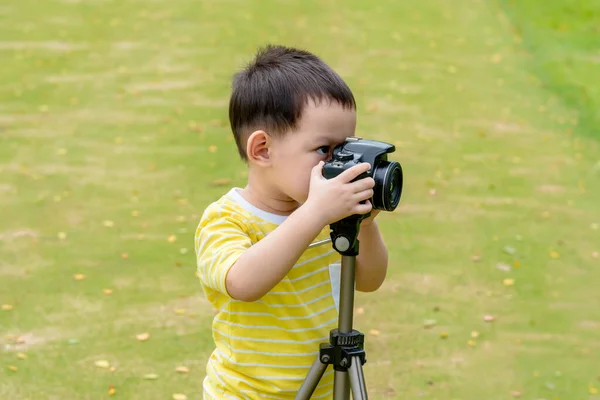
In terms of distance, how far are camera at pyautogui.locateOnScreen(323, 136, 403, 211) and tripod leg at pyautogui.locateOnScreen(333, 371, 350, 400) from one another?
0.44m

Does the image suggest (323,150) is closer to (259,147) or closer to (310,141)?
(310,141)

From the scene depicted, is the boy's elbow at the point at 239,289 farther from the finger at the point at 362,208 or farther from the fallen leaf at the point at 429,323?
the fallen leaf at the point at 429,323

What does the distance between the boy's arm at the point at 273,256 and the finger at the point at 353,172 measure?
0.34ft

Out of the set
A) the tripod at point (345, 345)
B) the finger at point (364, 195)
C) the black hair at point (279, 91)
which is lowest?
the tripod at point (345, 345)

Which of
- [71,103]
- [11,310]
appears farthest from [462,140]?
[11,310]

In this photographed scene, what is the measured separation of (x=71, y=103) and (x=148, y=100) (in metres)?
0.75

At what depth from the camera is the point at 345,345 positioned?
2.26 meters

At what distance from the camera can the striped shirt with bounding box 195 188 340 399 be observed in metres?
2.42

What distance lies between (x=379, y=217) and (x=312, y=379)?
4.39 meters

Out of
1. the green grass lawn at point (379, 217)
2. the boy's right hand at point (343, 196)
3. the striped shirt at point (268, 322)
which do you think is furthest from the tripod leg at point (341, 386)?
the green grass lawn at point (379, 217)

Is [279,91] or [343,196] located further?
[279,91]

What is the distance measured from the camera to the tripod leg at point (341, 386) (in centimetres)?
231

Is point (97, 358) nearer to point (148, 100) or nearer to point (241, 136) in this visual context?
point (241, 136)

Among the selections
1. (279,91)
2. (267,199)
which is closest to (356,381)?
(267,199)
